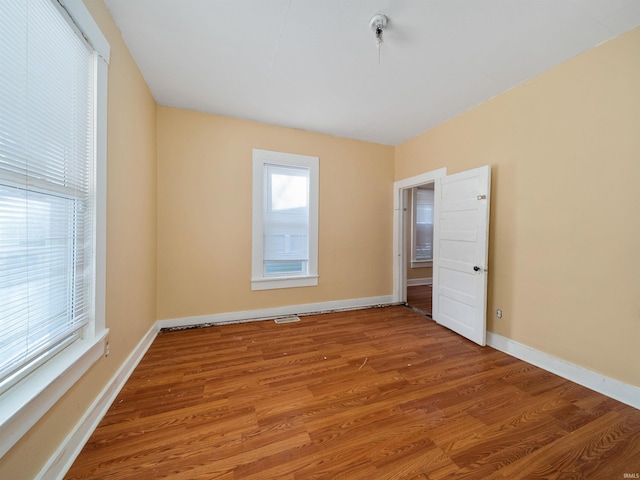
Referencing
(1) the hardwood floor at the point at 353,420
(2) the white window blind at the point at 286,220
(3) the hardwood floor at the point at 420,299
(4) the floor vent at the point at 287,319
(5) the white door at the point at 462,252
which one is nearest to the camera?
(1) the hardwood floor at the point at 353,420

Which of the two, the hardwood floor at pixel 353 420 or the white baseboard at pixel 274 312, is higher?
the white baseboard at pixel 274 312

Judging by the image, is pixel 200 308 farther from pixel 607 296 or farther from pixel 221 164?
pixel 607 296

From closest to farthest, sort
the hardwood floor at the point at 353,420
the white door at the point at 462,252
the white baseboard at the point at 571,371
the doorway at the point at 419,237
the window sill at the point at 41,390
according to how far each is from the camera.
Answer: the window sill at the point at 41,390 → the hardwood floor at the point at 353,420 → the white baseboard at the point at 571,371 → the white door at the point at 462,252 → the doorway at the point at 419,237

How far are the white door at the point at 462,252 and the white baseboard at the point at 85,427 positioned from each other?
3.35 m

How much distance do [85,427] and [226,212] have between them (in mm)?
2297

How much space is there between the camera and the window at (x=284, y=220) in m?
3.23

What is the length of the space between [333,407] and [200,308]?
219 centimetres

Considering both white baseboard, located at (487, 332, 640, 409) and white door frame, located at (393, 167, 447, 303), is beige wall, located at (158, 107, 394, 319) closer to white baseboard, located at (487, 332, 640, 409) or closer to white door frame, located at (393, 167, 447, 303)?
white door frame, located at (393, 167, 447, 303)

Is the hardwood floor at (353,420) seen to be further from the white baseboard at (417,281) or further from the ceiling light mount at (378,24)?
the white baseboard at (417,281)

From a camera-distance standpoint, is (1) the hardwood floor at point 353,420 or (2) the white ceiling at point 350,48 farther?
(2) the white ceiling at point 350,48

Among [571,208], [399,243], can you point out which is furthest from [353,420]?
[399,243]

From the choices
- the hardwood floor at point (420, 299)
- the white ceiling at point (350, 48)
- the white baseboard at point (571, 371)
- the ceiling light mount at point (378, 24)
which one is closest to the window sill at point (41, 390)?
the white ceiling at point (350, 48)

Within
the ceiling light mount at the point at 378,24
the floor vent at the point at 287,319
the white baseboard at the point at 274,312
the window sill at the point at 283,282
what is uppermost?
the ceiling light mount at the point at 378,24

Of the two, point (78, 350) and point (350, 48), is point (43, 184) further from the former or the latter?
point (350, 48)
